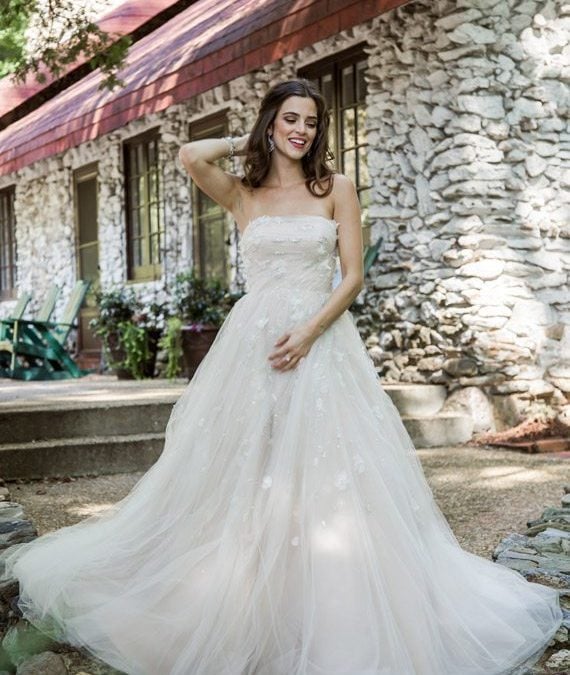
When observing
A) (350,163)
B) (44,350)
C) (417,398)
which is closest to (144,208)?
(44,350)

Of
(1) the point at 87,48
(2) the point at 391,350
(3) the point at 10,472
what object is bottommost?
(3) the point at 10,472

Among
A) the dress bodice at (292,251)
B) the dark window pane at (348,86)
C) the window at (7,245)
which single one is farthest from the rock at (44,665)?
the window at (7,245)

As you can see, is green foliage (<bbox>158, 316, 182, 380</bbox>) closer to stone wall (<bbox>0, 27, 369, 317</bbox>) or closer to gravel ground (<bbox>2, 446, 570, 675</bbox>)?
stone wall (<bbox>0, 27, 369, 317</bbox>)

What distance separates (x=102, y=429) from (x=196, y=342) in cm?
189

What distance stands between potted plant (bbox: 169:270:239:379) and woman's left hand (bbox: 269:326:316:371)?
5.20 m

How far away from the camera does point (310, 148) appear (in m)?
3.16

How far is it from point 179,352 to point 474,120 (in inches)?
144

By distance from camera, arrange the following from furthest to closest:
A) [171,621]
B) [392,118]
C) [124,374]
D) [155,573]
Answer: [124,374]
[392,118]
[155,573]
[171,621]

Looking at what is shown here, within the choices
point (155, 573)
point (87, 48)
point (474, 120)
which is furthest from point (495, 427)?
point (155, 573)

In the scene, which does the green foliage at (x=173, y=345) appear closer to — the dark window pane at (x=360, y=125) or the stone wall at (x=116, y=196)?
the stone wall at (x=116, y=196)

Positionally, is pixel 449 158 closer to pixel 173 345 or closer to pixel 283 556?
pixel 173 345

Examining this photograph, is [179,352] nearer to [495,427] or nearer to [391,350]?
[391,350]

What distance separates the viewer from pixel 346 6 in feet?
23.3

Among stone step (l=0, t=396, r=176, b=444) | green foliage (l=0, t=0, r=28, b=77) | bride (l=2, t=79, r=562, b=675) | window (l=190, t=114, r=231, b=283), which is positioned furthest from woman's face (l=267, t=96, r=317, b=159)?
window (l=190, t=114, r=231, b=283)
